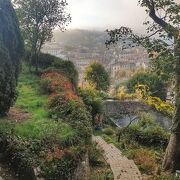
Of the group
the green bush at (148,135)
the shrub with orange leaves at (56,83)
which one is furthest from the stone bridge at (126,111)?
the shrub with orange leaves at (56,83)

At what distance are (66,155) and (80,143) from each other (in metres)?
1.87

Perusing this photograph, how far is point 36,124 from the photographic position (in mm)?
18562

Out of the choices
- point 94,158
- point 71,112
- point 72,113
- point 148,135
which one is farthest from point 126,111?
point 72,113

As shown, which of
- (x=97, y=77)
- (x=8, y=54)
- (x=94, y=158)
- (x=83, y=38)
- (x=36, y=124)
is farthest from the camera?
(x=83, y=38)

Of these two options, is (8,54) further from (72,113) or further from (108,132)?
(108,132)

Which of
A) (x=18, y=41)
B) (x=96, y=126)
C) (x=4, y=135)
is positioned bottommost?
(x=96, y=126)

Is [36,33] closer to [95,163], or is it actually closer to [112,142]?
[112,142]

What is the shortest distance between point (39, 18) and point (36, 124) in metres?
18.6

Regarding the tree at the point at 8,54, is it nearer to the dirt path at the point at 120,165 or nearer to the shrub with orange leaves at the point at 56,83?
the dirt path at the point at 120,165

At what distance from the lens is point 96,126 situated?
3400 centimetres

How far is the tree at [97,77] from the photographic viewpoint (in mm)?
58875

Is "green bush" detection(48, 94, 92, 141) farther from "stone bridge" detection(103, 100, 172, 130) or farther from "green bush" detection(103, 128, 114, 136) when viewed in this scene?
"stone bridge" detection(103, 100, 172, 130)

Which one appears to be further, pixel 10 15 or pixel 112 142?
pixel 112 142

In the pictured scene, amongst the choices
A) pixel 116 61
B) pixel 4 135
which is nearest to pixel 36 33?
pixel 4 135
